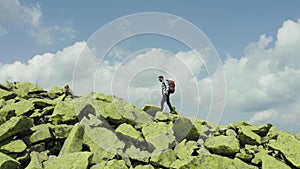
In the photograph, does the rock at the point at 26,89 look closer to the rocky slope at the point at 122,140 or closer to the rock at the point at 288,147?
the rocky slope at the point at 122,140

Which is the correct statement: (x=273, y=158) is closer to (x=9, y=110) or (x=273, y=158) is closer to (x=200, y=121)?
(x=200, y=121)

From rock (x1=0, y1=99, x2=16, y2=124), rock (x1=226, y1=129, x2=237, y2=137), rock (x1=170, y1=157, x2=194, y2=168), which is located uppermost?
rock (x1=226, y1=129, x2=237, y2=137)

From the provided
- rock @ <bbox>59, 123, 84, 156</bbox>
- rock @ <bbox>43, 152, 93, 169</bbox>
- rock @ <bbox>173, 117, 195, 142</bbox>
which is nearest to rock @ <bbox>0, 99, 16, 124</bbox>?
rock @ <bbox>59, 123, 84, 156</bbox>

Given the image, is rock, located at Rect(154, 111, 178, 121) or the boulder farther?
rock, located at Rect(154, 111, 178, 121)

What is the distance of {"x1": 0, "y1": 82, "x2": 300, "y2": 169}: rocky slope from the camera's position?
10.3 meters

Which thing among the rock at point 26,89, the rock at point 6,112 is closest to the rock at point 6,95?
Answer: the rock at point 26,89

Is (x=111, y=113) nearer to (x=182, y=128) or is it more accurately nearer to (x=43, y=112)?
(x=182, y=128)

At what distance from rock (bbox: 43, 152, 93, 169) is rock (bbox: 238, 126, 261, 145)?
17.8 feet

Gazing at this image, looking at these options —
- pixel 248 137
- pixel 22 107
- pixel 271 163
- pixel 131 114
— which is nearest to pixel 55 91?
pixel 22 107

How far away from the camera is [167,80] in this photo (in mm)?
14609

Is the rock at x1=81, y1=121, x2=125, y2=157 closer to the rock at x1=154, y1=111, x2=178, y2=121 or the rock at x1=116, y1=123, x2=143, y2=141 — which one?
the rock at x1=116, y1=123, x2=143, y2=141

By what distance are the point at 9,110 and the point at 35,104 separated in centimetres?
124

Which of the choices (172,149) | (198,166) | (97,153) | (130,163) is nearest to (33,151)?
(97,153)

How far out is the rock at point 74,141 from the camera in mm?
10547
